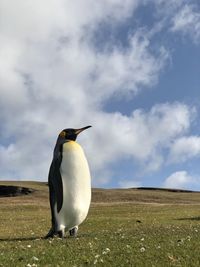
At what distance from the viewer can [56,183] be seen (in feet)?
74.8

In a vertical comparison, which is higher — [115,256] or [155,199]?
[155,199]

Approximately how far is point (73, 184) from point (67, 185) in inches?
10.4

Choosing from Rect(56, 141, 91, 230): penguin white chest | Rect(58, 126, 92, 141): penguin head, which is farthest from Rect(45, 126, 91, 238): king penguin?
Rect(58, 126, 92, 141): penguin head

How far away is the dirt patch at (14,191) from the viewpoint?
326 ft

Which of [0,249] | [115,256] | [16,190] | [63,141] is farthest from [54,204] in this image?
[16,190]

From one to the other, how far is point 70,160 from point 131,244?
6.41 metres

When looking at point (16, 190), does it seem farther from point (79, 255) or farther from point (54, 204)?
point (79, 255)

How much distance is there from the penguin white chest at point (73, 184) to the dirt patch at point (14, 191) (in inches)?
2953

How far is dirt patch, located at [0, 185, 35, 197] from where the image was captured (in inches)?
3910

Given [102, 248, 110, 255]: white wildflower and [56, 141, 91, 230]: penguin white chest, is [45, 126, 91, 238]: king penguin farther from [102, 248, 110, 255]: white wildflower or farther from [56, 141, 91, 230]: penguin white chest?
[102, 248, 110, 255]: white wildflower

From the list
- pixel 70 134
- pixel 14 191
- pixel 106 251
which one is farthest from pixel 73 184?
pixel 14 191

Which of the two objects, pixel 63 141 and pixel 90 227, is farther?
pixel 90 227

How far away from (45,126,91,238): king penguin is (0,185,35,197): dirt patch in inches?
2955

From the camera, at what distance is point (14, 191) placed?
338 feet
